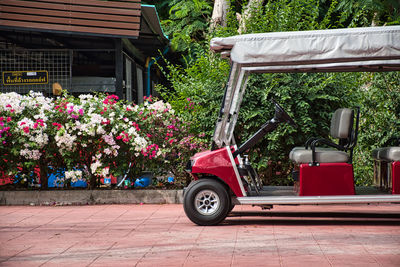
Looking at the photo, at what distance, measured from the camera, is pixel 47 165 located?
1058 centimetres

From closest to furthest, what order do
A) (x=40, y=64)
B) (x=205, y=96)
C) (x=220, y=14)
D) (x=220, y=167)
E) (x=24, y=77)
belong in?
1. (x=220, y=167)
2. (x=205, y=96)
3. (x=24, y=77)
4. (x=40, y=64)
5. (x=220, y=14)

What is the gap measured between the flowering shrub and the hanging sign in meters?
3.41

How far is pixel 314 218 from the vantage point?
8672 mm

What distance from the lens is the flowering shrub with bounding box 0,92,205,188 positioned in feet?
32.9

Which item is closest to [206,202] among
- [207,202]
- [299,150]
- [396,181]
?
[207,202]

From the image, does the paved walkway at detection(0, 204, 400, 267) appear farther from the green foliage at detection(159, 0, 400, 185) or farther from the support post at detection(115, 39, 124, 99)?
the support post at detection(115, 39, 124, 99)

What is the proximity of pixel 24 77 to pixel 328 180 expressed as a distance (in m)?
8.61

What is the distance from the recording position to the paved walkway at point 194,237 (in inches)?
220

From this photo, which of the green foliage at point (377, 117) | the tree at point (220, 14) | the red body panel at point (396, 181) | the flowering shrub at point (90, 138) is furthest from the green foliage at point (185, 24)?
the red body panel at point (396, 181)

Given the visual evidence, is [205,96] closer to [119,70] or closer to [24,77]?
[119,70]

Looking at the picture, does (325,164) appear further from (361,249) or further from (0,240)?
(0,240)

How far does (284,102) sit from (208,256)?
4.80 m

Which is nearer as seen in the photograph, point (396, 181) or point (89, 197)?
point (396, 181)

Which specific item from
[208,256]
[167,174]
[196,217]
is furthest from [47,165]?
[208,256]
